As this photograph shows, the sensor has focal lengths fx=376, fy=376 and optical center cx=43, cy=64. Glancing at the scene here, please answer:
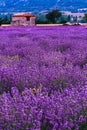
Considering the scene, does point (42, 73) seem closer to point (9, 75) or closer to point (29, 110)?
point (9, 75)

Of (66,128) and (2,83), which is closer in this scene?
(66,128)

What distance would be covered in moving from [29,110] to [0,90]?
0.90m

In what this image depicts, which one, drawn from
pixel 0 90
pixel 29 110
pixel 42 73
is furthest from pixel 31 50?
pixel 29 110

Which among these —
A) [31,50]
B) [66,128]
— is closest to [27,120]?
[66,128]

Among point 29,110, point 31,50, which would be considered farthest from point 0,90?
point 31,50

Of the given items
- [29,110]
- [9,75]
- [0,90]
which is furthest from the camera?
[9,75]

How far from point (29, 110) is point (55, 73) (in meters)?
1.15

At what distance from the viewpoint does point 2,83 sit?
2.96m

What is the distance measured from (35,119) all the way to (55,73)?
4.13 ft

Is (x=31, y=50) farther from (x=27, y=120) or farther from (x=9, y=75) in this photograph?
(x=27, y=120)

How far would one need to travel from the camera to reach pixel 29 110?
200cm

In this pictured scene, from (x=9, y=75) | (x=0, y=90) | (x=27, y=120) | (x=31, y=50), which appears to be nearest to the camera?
(x=27, y=120)

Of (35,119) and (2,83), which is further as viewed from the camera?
(2,83)

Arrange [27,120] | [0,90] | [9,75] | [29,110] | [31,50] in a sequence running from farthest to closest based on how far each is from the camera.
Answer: [31,50] → [9,75] → [0,90] → [29,110] → [27,120]
